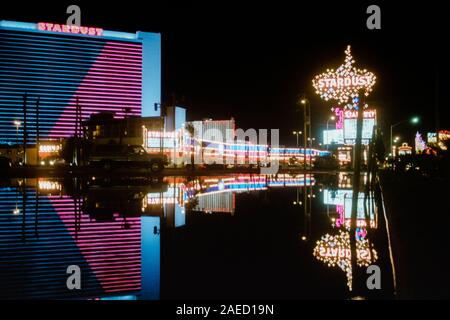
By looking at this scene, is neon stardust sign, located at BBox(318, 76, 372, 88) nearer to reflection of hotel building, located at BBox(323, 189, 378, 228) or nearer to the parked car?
the parked car

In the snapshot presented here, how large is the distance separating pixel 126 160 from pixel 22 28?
3455 inches

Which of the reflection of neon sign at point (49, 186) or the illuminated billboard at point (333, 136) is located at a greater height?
the illuminated billboard at point (333, 136)

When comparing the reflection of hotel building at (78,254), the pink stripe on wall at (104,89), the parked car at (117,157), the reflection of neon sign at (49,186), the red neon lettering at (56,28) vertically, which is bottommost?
the reflection of hotel building at (78,254)

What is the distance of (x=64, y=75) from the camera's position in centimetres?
11188

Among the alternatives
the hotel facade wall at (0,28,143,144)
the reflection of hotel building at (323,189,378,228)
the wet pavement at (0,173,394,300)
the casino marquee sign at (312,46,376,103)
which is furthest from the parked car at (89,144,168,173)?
the hotel facade wall at (0,28,143,144)

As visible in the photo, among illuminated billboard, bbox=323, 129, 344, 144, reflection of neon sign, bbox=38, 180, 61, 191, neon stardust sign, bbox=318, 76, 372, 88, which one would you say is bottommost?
reflection of neon sign, bbox=38, 180, 61, 191

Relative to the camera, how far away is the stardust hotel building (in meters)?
106

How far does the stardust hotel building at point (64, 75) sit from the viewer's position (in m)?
106

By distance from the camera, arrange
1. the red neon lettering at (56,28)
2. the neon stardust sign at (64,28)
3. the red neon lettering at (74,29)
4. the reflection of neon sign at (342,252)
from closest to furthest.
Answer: the reflection of neon sign at (342,252) → the neon stardust sign at (64,28) → the red neon lettering at (56,28) → the red neon lettering at (74,29)

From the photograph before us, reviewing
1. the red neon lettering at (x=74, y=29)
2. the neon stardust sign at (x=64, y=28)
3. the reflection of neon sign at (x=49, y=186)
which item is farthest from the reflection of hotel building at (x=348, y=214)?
the red neon lettering at (x=74, y=29)

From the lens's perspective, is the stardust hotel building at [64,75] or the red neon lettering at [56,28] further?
the red neon lettering at [56,28]

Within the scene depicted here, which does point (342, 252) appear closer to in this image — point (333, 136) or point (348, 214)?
point (348, 214)

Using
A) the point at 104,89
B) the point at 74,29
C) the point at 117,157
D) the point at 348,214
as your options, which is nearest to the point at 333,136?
the point at 117,157

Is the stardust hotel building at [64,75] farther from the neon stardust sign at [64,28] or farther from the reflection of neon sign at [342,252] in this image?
the reflection of neon sign at [342,252]
